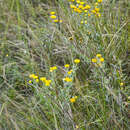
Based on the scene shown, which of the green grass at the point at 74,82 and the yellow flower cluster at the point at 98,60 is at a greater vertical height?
the yellow flower cluster at the point at 98,60

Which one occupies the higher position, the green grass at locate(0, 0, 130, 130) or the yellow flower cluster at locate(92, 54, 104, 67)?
the yellow flower cluster at locate(92, 54, 104, 67)

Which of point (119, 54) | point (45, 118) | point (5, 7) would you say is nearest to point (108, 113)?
point (45, 118)

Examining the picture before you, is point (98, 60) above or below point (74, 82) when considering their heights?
above

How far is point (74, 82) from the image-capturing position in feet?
5.89

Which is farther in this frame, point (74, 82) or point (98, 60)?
point (74, 82)

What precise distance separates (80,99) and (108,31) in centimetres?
66

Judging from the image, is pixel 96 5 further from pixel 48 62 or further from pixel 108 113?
pixel 108 113

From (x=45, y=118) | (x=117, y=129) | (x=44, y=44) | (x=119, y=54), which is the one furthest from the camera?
(x=44, y=44)

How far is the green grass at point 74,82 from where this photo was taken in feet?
4.58

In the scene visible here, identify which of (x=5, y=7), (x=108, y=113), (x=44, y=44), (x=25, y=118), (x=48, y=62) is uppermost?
(x=5, y=7)

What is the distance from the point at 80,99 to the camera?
1567 millimetres

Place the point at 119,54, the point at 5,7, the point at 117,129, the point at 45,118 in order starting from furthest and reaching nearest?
the point at 5,7
the point at 119,54
the point at 45,118
the point at 117,129

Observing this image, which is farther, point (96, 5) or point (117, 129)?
point (96, 5)

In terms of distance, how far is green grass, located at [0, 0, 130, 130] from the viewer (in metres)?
1.40
